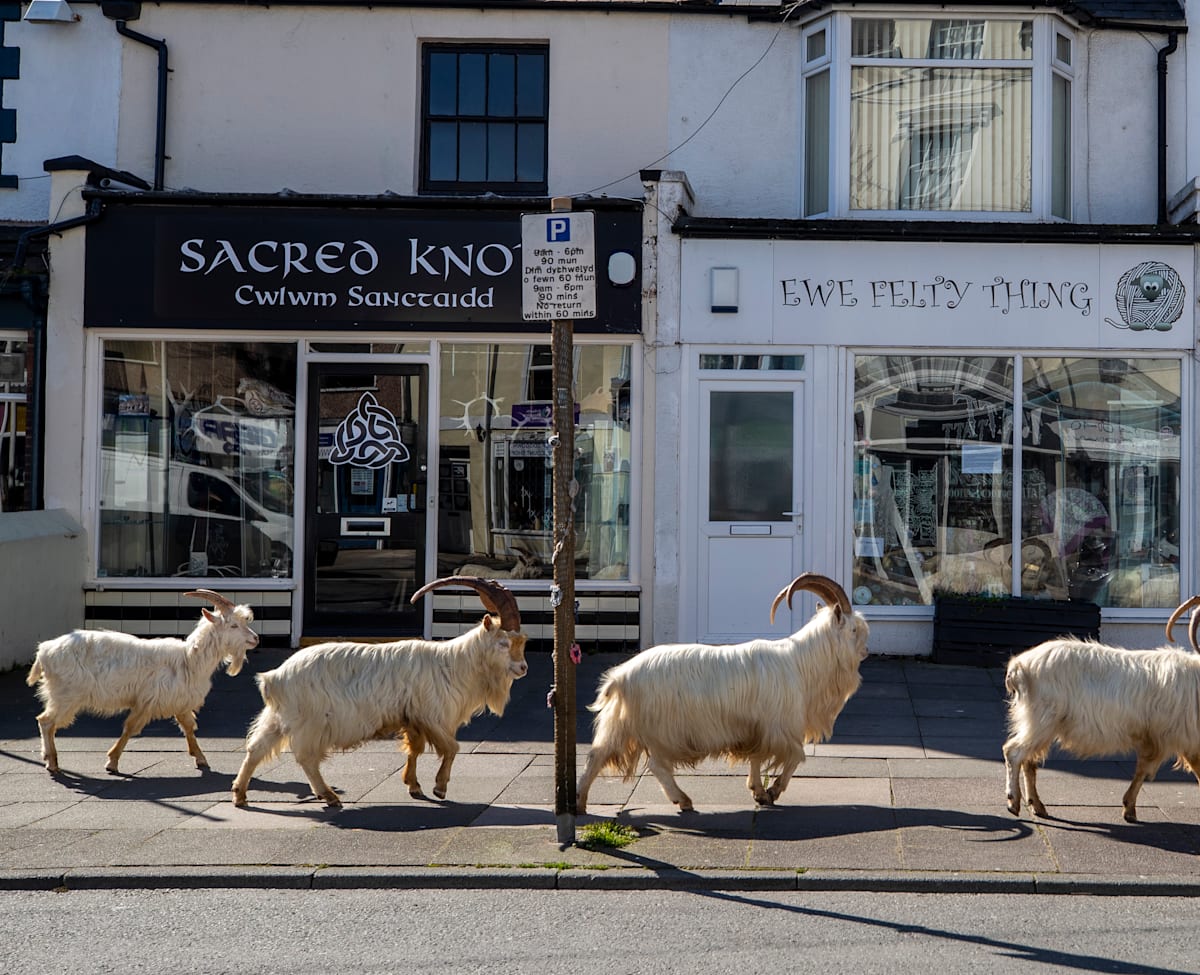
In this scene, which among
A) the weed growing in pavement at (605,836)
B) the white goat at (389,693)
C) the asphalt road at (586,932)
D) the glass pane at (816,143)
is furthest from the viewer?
the glass pane at (816,143)

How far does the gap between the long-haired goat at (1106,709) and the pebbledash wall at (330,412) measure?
18.6 ft

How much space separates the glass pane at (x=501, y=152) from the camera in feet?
45.2

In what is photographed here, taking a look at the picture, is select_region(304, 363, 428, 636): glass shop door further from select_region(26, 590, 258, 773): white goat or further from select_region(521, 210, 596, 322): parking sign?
select_region(521, 210, 596, 322): parking sign

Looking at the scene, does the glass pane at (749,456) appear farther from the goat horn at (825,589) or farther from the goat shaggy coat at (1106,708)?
the goat shaggy coat at (1106,708)

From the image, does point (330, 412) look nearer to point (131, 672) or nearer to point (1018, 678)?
point (131, 672)

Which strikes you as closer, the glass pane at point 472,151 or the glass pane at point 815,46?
the glass pane at point 815,46

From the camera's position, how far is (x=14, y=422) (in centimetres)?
1314

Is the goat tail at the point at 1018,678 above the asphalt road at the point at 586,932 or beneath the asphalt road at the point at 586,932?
above

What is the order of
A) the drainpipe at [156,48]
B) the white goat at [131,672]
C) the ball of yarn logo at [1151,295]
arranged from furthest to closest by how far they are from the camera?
the drainpipe at [156,48] < the ball of yarn logo at [1151,295] < the white goat at [131,672]

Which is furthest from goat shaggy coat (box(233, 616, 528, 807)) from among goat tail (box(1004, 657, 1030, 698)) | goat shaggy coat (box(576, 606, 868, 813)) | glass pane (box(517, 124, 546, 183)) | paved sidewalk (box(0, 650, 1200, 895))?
glass pane (box(517, 124, 546, 183))

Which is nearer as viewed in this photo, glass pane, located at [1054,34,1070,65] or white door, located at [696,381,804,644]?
white door, located at [696,381,804,644]

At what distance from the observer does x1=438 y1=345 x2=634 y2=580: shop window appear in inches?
508

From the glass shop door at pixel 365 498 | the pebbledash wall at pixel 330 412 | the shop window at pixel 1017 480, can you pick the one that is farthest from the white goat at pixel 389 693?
the shop window at pixel 1017 480

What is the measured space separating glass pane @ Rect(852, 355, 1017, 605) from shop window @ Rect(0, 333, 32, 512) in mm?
8275
